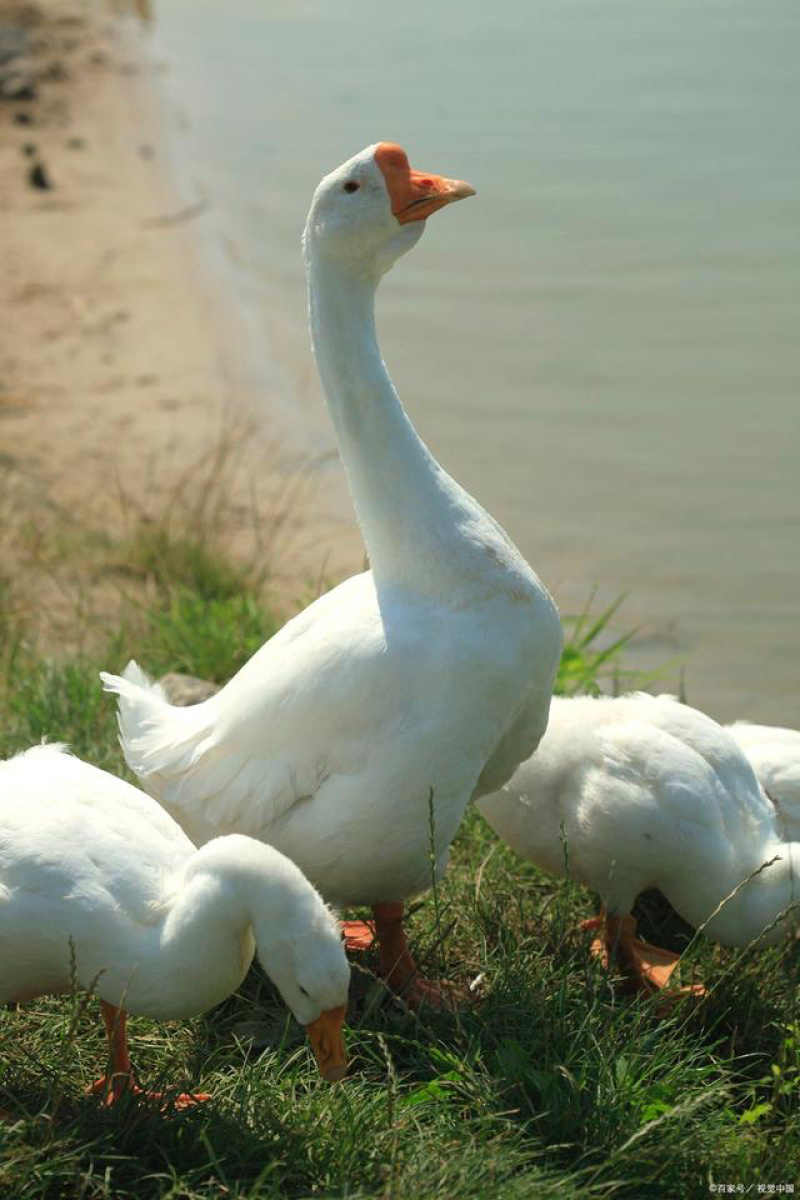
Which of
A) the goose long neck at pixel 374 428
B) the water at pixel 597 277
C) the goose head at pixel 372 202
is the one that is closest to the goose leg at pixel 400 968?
the goose long neck at pixel 374 428

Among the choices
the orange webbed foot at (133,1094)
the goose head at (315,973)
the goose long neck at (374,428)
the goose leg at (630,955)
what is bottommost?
the goose leg at (630,955)

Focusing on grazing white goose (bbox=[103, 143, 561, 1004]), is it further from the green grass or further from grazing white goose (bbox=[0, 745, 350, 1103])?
grazing white goose (bbox=[0, 745, 350, 1103])

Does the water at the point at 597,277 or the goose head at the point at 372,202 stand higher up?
the goose head at the point at 372,202

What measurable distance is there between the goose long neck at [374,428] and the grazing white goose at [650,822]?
83cm

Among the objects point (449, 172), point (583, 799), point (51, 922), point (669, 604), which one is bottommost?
point (669, 604)

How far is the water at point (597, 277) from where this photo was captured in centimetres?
786

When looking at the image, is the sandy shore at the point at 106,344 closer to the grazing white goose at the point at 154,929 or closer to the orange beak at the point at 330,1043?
the grazing white goose at the point at 154,929

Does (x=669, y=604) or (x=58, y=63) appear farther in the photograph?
(x=58, y=63)

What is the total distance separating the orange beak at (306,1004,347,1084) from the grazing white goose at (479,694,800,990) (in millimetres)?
997

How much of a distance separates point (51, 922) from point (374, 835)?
874 mm

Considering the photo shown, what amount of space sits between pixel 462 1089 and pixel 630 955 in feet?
2.99

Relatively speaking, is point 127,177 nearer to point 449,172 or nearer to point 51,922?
point 449,172

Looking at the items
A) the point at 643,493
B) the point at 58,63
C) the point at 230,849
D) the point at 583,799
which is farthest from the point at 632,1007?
the point at 58,63

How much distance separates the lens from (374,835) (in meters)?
4.09
